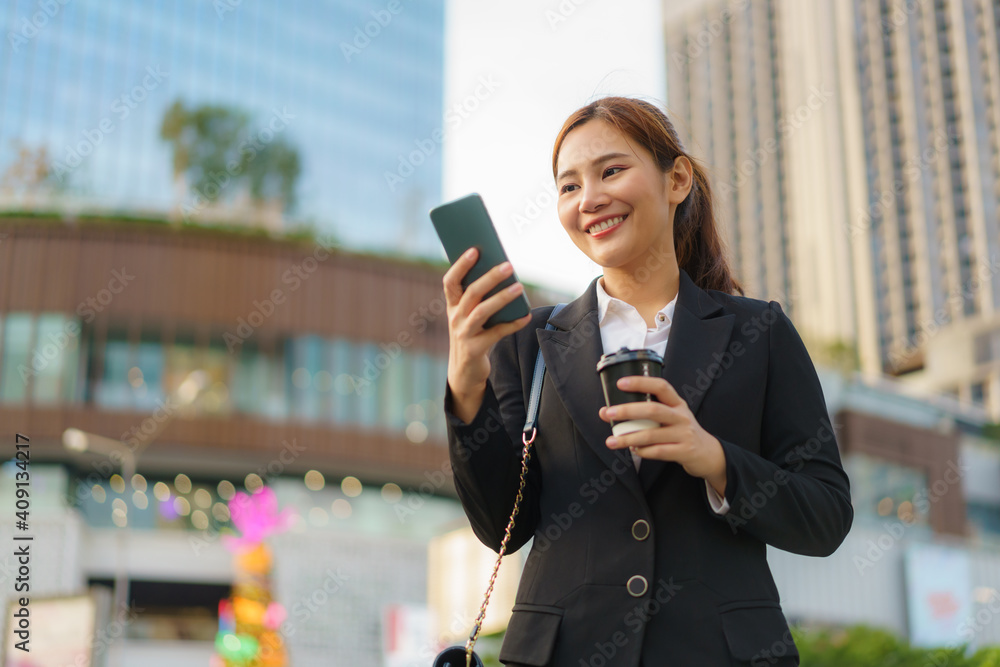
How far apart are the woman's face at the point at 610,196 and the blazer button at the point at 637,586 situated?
657 mm

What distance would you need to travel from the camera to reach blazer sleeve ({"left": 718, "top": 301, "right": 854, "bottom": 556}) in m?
1.68

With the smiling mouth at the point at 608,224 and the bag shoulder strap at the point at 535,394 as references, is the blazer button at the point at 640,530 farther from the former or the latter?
the smiling mouth at the point at 608,224

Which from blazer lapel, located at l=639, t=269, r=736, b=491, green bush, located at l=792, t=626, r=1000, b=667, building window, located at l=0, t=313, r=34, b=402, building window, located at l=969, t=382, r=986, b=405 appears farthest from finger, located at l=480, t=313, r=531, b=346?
building window, located at l=969, t=382, r=986, b=405

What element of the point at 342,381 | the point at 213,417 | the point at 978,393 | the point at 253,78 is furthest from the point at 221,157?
the point at 978,393

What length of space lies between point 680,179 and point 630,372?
703 mm

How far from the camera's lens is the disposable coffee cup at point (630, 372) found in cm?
157

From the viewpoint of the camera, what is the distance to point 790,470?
1863 mm

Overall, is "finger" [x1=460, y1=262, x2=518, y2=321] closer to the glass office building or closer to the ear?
the ear

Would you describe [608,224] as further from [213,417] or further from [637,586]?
[213,417]

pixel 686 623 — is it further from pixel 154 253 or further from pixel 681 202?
pixel 154 253

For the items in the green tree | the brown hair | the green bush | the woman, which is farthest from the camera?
the green tree

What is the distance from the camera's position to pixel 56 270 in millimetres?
28766

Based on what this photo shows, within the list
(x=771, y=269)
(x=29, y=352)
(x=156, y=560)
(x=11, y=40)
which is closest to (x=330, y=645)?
(x=156, y=560)

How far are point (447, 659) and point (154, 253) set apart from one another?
→ 2976 centimetres
